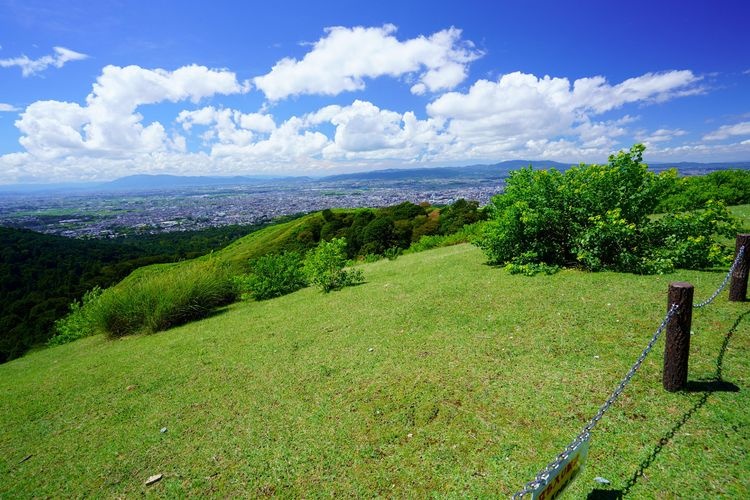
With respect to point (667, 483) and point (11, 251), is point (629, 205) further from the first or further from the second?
point (11, 251)

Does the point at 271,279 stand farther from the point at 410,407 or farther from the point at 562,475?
the point at 562,475

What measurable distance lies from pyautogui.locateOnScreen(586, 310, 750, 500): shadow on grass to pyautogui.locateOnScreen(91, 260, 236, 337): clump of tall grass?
10.5m

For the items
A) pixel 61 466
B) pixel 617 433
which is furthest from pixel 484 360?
pixel 61 466

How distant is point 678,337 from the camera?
3.80m

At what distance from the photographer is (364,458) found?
3861 millimetres

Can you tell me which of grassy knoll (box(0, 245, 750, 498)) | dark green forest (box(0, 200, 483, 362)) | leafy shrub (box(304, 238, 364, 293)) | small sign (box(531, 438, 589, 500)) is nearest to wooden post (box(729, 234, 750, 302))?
grassy knoll (box(0, 245, 750, 498))

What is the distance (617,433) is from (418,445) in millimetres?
1910

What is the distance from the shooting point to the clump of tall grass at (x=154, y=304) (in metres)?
10.6

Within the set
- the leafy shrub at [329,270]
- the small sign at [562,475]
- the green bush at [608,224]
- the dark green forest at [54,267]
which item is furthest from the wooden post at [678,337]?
the dark green forest at [54,267]

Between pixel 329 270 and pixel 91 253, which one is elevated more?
pixel 329 270

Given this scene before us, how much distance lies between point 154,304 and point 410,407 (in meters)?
8.94

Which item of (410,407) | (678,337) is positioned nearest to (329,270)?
(410,407)

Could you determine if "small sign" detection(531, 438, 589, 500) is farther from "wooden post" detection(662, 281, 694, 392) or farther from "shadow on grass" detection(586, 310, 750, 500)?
"wooden post" detection(662, 281, 694, 392)

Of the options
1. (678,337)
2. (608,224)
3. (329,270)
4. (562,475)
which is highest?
(608,224)
